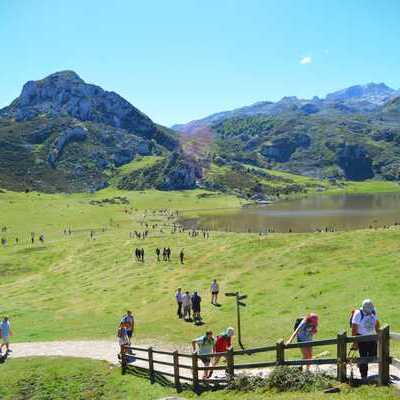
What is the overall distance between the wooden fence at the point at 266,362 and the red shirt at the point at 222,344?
780 millimetres

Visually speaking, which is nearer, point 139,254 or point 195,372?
point 195,372

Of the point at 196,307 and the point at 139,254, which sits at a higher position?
the point at 139,254

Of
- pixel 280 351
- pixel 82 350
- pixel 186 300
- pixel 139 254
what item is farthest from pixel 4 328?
pixel 139 254

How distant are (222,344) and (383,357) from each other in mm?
7526

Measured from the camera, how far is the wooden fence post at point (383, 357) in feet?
47.0

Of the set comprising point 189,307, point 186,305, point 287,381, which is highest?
point 287,381

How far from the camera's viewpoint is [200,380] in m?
19.5

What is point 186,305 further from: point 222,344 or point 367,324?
point 367,324

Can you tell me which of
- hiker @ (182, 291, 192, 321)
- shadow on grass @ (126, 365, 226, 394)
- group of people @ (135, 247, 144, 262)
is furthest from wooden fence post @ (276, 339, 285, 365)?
group of people @ (135, 247, 144, 262)

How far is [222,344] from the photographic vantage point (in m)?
20.1

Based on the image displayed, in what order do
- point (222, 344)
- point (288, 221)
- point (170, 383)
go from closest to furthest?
point (222, 344)
point (170, 383)
point (288, 221)

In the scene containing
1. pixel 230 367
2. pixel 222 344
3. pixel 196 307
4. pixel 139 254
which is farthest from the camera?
pixel 139 254

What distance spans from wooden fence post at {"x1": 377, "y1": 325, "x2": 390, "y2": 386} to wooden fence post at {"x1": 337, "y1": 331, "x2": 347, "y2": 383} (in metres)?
1.05

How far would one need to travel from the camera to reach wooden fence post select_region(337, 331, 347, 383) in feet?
48.6
